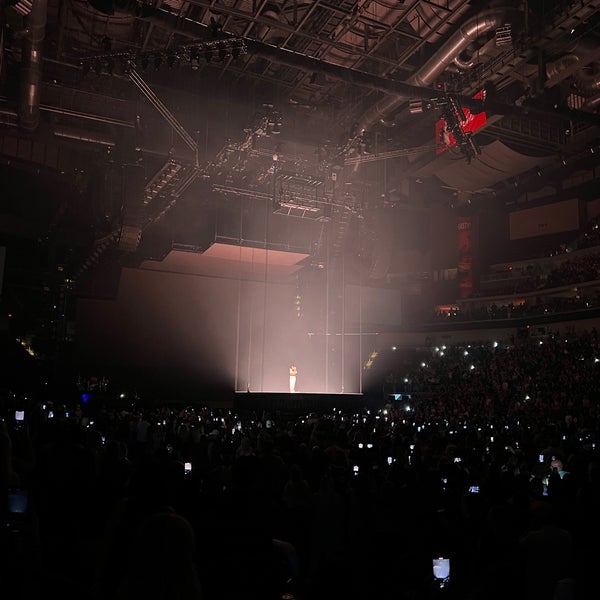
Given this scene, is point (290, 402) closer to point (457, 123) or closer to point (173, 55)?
point (457, 123)

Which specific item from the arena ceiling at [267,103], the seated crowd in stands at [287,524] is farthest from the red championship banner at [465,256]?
the seated crowd in stands at [287,524]

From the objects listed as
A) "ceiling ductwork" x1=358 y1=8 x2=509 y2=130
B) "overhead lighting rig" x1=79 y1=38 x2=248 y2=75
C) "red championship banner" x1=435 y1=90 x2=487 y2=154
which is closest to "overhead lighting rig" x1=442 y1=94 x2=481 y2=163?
"red championship banner" x1=435 y1=90 x2=487 y2=154

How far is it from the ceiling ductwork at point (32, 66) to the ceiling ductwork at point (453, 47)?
8652 mm

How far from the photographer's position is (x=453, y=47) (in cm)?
1318

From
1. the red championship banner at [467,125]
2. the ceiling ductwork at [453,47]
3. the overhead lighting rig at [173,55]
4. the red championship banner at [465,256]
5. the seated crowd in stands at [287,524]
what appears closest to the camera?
the seated crowd in stands at [287,524]

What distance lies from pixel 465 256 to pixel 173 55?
25.7m

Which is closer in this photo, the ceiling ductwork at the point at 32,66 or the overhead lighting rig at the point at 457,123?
the ceiling ductwork at the point at 32,66

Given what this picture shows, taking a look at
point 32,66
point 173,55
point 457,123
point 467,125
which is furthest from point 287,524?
point 467,125

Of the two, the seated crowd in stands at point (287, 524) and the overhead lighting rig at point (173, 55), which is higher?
the overhead lighting rig at point (173, 55)

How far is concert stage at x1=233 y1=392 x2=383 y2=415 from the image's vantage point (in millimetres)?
18906

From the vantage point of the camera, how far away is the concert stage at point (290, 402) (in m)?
18.9

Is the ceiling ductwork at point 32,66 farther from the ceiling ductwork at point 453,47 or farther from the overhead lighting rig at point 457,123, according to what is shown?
the overhead lighting rig at point 457,123

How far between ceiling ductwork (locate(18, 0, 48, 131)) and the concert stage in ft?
33.9

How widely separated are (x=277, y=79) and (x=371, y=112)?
10.2ft
